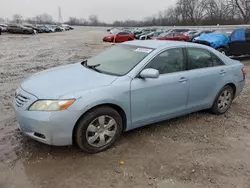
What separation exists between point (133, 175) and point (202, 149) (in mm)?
1259

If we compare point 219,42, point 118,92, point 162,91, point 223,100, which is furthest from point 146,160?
point 219,42

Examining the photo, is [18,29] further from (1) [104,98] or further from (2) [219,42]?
(1) [104,98]

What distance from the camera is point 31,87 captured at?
12.4ft

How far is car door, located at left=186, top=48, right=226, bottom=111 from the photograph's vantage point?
4723mm

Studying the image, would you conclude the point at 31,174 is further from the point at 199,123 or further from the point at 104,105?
the point at 199,123

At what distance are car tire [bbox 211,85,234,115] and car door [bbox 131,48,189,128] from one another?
972 mm

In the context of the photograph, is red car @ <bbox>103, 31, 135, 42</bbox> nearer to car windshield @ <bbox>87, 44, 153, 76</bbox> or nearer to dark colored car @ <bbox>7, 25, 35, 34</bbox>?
dark colored car @ <bbox>7, 25, 35, 34</bbox>

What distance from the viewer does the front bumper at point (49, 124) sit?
3395 mm

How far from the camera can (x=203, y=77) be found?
15.8 ft

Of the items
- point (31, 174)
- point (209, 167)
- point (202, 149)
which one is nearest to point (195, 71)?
point (202, 149)

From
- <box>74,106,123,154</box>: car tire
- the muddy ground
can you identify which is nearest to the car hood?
→ <box>74,106,123,154</box>: car tire

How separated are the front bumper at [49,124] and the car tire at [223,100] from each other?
295 cm

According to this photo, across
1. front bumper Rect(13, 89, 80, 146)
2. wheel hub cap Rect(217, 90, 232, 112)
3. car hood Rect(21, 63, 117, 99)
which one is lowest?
wheel hub cap Rect(217, 90, 232, 112)

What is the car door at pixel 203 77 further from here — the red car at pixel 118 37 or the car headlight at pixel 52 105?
the red car at pixel 118 37
